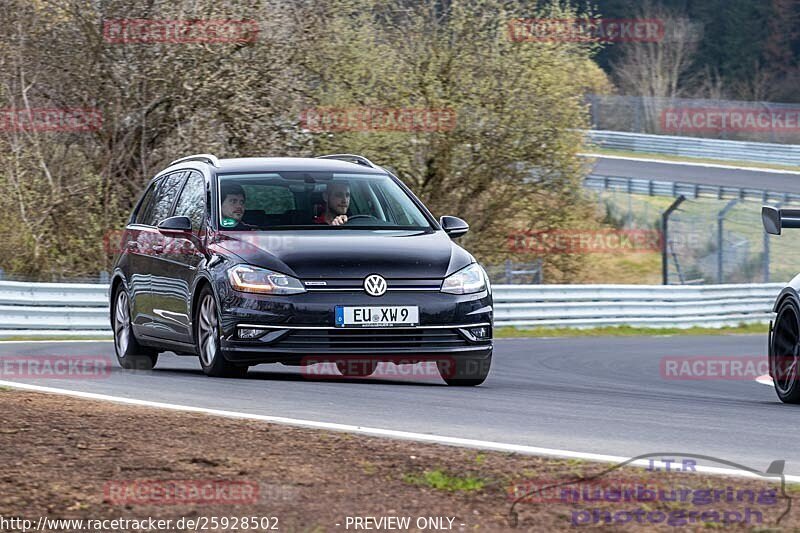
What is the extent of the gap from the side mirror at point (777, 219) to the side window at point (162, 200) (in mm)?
4821

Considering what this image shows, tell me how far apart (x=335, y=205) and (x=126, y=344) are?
2546 mm

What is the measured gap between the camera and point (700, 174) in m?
50.9

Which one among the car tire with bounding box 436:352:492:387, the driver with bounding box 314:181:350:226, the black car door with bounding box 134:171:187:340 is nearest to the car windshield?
the driver with bounding box 314:181:350:226

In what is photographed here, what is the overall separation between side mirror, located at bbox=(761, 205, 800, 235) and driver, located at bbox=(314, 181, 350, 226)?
3.13 metres

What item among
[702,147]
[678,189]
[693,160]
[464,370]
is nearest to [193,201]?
[464,370]

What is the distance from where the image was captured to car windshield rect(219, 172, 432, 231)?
10.6 metres

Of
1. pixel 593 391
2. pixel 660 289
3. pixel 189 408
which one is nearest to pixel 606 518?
pixel 189 408

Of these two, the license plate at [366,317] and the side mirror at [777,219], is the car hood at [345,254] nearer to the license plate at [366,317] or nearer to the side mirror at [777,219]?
the license plate at [366,317]

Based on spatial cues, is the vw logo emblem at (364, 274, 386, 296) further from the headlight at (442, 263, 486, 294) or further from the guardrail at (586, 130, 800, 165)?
the guardrail at (586, 130, 800, 165)

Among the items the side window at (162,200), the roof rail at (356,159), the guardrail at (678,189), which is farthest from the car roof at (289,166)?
the guardrail at (678,189)

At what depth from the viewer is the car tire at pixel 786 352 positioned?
9.57m

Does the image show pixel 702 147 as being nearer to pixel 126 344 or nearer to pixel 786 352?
pixel 126 344

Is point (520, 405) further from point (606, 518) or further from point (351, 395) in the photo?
point (606, 518)

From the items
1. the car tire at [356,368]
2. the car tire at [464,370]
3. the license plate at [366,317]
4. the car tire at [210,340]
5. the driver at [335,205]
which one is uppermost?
the driver at [335,205]
